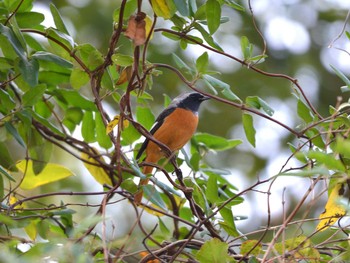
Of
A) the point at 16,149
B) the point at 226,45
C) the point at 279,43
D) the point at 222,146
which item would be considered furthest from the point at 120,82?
the point at 279,43

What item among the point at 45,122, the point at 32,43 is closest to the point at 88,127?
the point at 45,122

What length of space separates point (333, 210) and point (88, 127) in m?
1.06

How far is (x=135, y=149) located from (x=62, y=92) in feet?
1.18

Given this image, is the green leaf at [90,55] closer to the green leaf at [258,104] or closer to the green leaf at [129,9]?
the green leaf at [129,9]

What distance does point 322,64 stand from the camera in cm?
600

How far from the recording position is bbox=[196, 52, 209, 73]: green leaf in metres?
2.23

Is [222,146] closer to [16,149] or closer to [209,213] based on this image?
[209,213]

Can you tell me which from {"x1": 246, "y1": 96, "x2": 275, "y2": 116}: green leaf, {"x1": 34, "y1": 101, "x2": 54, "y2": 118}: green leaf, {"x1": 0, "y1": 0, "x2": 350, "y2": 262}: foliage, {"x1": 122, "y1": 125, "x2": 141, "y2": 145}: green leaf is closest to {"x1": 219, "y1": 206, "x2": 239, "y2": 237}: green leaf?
{"x1": 0, "y1": 0, "x2": 350, "y2": 262}: foliage

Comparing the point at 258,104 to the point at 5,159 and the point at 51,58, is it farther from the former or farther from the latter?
the point at 5,159

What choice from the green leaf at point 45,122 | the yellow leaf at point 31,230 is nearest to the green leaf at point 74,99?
the green leaf at point 45,122

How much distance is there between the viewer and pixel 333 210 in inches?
80.6

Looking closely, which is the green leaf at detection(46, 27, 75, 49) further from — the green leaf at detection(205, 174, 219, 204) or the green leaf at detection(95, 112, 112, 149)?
the green leaf at detection(205, 174, 219, 204)

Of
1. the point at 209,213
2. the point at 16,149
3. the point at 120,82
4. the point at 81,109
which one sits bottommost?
the point at 16,149

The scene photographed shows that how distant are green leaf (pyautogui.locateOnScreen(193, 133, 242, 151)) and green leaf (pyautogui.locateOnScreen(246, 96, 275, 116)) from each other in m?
0.60
